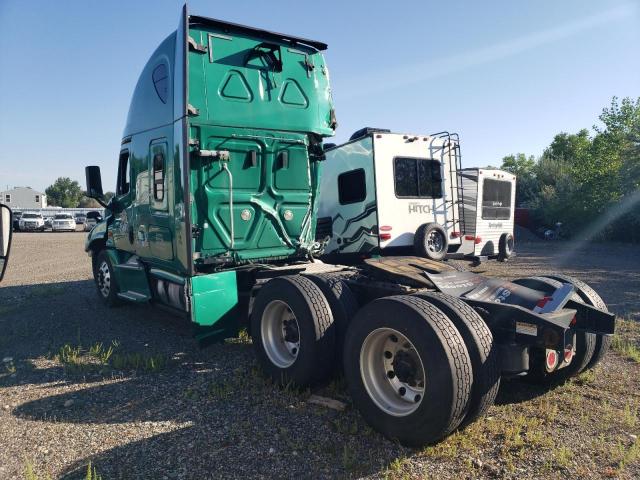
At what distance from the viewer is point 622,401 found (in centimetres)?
386

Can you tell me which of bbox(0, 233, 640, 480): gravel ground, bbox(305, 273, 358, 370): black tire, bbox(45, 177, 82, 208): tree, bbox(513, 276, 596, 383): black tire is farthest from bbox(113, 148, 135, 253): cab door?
bbox(45, 177, 82, 208): tree

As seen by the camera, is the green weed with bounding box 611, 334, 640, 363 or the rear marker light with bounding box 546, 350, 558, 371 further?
the green weed with bounding box 611, 334, 640, 363

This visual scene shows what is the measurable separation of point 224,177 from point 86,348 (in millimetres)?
2795

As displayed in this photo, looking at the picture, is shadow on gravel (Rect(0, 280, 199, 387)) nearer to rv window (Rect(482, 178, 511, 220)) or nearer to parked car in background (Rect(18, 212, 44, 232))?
rv window (Rect(482, 178, 511, 220))

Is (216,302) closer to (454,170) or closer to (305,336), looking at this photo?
(305,336)

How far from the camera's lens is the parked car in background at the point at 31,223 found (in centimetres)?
3772

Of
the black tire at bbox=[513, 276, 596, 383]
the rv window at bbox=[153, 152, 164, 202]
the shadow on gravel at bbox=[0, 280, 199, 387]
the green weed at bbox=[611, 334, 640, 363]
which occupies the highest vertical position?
the rv window at bbox=[153, 152, 164, 202]

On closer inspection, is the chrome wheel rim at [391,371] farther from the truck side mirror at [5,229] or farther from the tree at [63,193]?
the tree at [63,193]

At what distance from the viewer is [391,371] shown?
3.44 metres

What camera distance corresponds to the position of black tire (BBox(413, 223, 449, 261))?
8914mm

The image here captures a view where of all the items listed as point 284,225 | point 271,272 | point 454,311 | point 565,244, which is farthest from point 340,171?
point 565,244

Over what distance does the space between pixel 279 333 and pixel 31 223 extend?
4102 cm

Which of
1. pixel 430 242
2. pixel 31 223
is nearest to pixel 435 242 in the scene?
pixel 430 242

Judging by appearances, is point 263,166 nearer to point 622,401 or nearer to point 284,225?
point 284,225
